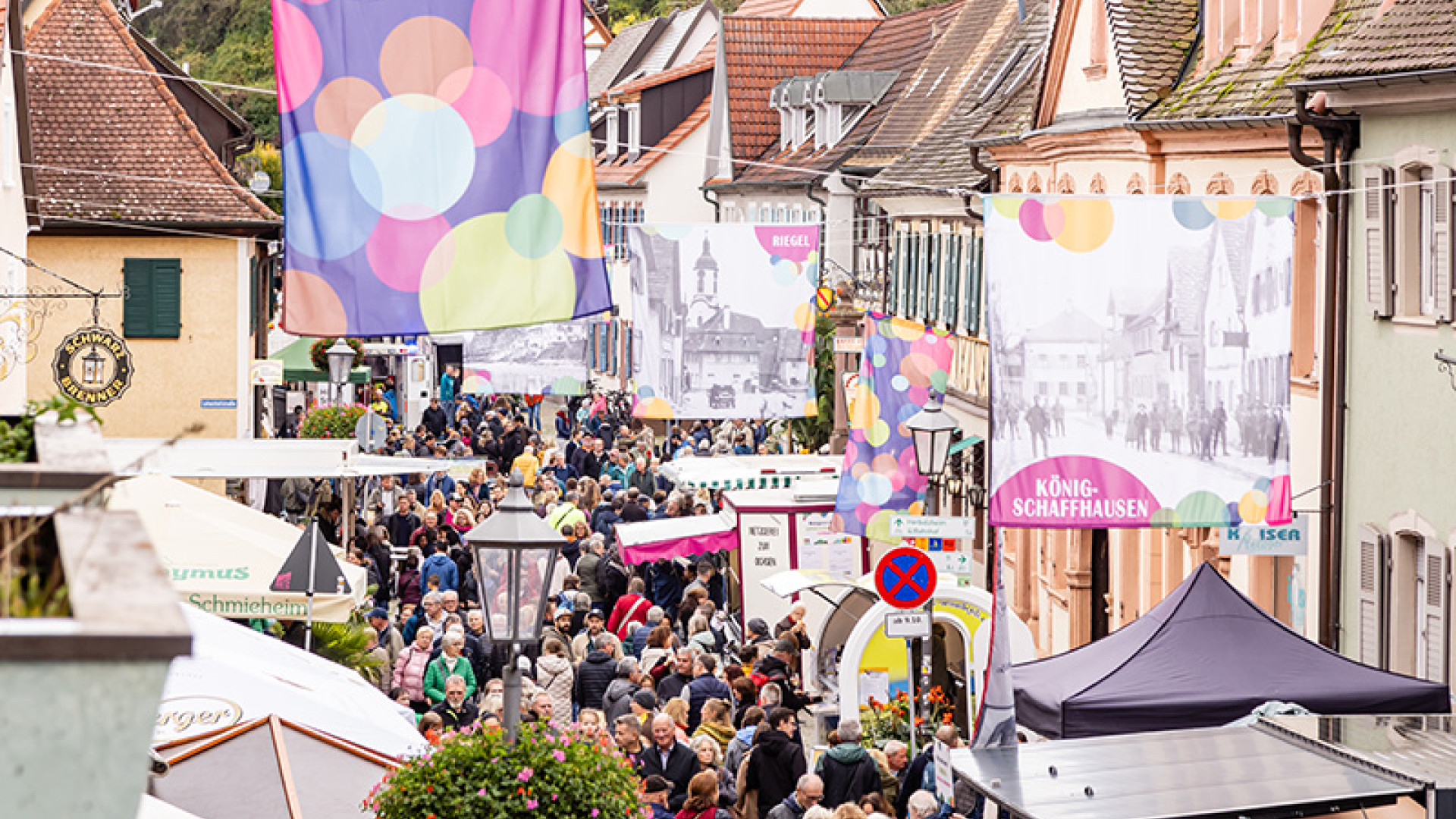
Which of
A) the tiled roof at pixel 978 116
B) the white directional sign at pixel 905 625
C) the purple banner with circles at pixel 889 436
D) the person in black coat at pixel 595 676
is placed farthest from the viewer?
the tiled roof at pixel 978 116

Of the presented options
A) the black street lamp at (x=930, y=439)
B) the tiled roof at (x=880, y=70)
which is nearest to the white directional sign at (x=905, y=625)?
the black street lamp at (x=930, y=439)

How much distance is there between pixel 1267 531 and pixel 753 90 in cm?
4118

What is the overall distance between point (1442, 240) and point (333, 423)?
25.9m

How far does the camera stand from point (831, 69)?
56719 mm

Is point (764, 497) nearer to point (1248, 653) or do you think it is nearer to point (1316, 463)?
point (1316, 463)

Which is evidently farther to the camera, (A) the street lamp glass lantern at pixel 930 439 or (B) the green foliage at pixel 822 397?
(B) the green foliage at pixel 822 397

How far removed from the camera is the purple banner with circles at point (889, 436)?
2077 centimetres

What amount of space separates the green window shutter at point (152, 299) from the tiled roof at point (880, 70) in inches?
613

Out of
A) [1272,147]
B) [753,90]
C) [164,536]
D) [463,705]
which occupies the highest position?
[753,90]

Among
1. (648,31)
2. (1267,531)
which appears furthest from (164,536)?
(648,31)

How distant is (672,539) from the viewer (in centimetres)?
2522

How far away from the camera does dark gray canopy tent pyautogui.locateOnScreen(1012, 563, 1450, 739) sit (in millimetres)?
13461

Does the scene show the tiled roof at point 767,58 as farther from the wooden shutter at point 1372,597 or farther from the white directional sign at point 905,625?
the white directional sign at point 905,625

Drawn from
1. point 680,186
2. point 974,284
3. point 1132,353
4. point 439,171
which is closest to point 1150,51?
point 974,284
